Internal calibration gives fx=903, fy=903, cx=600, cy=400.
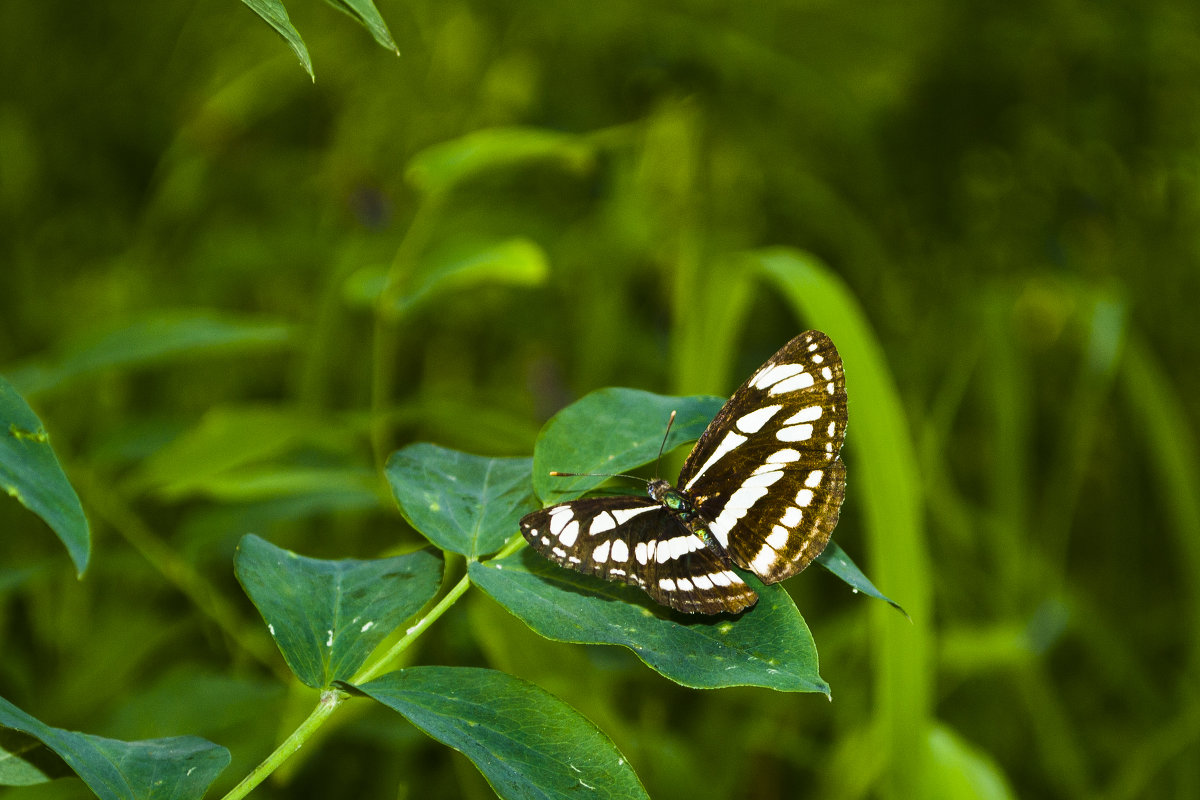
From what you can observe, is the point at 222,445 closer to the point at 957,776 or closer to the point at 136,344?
the point at 136,344

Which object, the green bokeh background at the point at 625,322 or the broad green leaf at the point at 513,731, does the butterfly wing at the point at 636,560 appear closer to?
the broad green leaf at the point at 513,731

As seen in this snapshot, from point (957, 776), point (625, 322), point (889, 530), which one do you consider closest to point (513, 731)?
point (889, 530)

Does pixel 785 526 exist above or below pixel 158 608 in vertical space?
above

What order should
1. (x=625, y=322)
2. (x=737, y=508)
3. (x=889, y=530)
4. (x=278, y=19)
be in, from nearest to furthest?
1. (x=278, y=19)
2. (x=737, y=508)
3. (x=889, y=530)
4. (x=625, y=322)

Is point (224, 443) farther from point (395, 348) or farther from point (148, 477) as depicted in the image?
point (395, 348)

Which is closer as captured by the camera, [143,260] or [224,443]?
[224,443]

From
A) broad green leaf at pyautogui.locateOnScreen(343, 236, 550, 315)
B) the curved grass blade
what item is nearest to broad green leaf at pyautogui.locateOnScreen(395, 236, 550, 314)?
broad green leaf at pyautogui.locateOnScreen(343, 236, 550, 315)

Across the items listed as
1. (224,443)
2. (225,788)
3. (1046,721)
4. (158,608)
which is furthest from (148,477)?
(1046,721)

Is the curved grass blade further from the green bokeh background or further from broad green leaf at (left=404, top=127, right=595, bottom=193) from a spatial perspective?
broad green leaf at (left=404, top=127, right=595, bottom=193)
